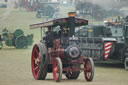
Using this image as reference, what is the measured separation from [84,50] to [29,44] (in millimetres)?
16435

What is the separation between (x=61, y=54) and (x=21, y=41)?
21927 millimetres

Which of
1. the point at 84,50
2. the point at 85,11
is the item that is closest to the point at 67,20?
the point at 84,50

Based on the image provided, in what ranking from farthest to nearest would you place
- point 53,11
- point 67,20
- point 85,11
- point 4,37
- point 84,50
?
point 53,11
point 85,11
point 4,37
point 84,50
point 67,20

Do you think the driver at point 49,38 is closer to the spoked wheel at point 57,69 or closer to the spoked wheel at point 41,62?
the spoked wheel at point 41,62

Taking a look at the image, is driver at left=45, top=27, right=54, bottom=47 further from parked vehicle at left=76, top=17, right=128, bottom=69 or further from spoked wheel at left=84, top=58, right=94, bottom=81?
parked vehicle at left=76, top=17, right=128, bottom=69

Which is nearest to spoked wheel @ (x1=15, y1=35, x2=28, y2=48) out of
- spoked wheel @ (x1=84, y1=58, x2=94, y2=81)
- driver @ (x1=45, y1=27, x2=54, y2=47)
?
driver @ (x1=45, y1=27, x2=54, y2=47)

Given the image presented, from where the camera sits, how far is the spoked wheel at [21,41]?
35.7 m

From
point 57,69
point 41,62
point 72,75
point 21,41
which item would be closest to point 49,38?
point 41,62

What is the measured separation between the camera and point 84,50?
71.3 ft

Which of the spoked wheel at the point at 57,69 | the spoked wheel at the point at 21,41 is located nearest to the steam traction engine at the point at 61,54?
the spoked wheel at the point at 57,69

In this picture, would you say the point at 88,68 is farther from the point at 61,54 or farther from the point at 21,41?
the point at 21,41

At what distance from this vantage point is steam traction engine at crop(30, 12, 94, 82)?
45.7 ft

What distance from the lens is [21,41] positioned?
3588 centimetres

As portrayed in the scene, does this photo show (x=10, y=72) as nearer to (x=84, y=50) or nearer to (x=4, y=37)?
(x=84, y=50)
